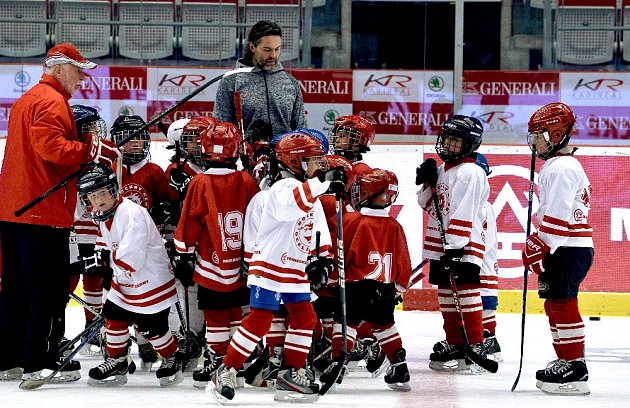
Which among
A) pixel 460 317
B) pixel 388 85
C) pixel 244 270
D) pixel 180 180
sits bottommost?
pixel 460 317

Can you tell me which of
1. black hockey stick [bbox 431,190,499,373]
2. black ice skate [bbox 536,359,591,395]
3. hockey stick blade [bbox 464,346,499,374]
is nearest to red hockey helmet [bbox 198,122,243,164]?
black hockey stick [bbox 431,190,499,373]

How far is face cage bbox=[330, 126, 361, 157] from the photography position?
18.8ft

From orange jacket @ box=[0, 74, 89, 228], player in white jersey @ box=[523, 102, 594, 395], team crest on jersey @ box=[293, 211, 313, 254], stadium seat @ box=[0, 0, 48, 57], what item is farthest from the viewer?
stadium seat @ box=[0, 0, 48, 57]

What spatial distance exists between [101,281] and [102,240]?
79 centimetres

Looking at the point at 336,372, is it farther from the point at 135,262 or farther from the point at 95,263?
the point at 95,263

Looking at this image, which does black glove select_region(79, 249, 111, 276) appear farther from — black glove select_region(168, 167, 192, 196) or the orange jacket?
black glove select_region(168, 167, 192, 196)

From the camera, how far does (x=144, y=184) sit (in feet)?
18.8

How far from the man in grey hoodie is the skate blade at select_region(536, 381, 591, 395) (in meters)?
1.64

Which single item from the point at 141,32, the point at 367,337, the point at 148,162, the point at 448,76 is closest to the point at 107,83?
the point at 141,32

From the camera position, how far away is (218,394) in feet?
15.3

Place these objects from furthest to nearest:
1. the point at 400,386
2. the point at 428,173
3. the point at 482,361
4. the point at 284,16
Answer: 1. the point at 284,16
2. the point at 428,173
3. the point at 482,361
4. the point at 400,386

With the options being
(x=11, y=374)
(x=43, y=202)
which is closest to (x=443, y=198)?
(x=43, y=202)

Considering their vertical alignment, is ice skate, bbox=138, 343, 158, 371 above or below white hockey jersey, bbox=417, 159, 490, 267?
below

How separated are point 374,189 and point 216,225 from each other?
679 mm
